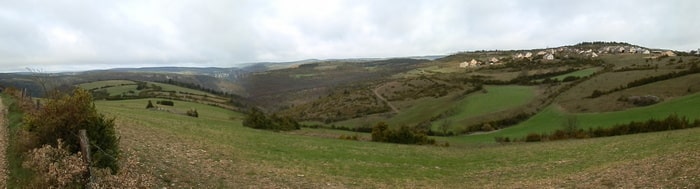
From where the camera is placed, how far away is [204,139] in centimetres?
3061

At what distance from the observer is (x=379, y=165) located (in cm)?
2703

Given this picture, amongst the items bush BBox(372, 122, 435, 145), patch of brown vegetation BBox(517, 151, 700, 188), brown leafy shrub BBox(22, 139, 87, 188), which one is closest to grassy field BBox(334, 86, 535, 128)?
bush BBox(372, 122, 435, 145)

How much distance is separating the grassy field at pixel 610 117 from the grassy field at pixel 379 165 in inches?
1060

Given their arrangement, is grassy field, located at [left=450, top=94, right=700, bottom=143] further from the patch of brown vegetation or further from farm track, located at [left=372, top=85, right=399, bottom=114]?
farm track, located at [left=372, top=85, right=399, bottom=114]

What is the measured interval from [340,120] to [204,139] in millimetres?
78683

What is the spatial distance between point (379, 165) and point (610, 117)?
46.6m

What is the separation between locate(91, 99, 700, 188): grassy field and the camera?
1872 cm

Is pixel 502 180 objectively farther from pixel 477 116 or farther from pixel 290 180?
pixel 477 116

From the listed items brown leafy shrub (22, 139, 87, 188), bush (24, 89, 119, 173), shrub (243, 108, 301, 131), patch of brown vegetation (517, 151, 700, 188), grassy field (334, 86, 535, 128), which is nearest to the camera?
brown leafy shrub (22, 139, 87, 188)

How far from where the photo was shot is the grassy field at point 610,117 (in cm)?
5463

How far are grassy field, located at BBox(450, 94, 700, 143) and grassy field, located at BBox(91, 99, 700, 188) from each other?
2692 centimetres

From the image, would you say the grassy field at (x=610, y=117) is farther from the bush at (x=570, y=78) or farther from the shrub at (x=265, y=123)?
the bush at (x=570, y=78)

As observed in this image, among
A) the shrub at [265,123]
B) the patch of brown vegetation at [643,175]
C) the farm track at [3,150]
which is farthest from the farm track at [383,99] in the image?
the patch of brown vegetation at [643,175]

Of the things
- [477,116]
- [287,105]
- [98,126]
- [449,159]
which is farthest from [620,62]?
[98,126]
